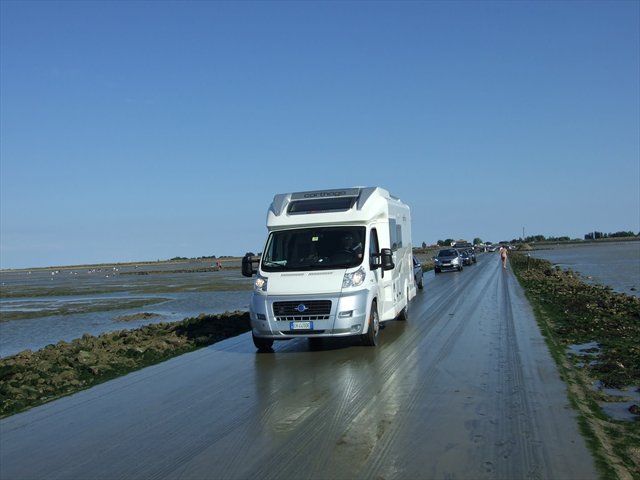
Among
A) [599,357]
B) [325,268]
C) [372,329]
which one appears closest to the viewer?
[599,357]

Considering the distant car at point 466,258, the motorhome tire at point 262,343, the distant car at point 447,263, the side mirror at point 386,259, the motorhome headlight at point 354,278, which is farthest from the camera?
the distant car at point 466,258

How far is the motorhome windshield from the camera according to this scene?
12.9m

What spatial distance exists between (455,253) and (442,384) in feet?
132

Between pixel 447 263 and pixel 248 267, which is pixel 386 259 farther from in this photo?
pixel 447 263

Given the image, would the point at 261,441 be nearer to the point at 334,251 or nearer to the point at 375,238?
the point at 334,251

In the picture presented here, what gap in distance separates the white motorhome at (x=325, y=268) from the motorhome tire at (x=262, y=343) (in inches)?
0.8

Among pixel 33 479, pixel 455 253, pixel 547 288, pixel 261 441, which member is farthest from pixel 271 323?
pixel 455 253

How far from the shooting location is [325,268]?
41.5 ft

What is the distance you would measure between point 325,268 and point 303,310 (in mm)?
1047

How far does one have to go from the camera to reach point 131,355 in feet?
46.1

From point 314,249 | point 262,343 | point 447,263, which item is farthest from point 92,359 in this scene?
point 447,263

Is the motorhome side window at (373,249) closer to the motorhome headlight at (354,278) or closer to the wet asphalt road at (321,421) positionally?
the motorhome headlight at (354,278)

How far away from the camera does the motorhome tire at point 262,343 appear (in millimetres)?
12800

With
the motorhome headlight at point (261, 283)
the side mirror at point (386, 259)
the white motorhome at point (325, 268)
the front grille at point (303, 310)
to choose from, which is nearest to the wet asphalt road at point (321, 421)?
the white motorhome at point (325, 268)
